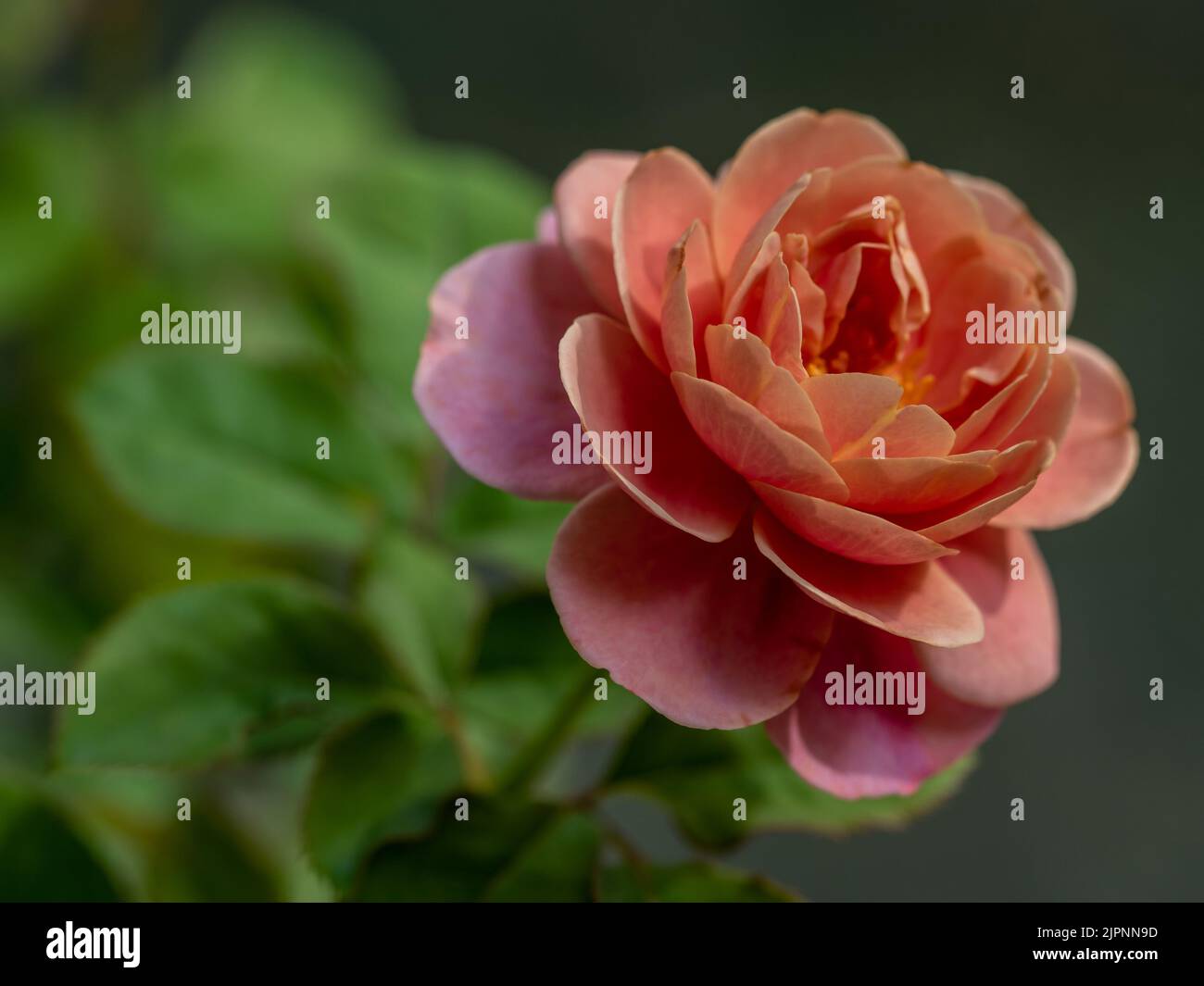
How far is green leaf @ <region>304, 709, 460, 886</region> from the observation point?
14.9 inches

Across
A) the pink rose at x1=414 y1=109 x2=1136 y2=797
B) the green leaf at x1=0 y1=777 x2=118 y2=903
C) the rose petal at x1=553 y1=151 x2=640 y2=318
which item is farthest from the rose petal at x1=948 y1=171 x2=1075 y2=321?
the green leaf at x1=0 y1=777 x2=118 y2=903

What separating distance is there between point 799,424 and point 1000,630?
0.30 feet

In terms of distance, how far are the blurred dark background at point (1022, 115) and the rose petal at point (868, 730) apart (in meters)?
0.74

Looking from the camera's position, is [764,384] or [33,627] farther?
[33,627]

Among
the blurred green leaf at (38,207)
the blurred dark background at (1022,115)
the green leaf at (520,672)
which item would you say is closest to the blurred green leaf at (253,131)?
the blurred green leaf at (38,207)

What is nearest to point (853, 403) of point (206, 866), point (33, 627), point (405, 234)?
point (405, 234)

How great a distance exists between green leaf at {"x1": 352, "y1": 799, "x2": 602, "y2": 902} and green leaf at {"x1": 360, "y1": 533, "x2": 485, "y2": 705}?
7 centimetres

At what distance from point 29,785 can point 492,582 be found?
0.63 metres

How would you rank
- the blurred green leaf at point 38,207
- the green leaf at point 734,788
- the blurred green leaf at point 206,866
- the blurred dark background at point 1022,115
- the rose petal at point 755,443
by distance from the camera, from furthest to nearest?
1. the blurred dark background at point 1022,115
2. the blurred green leaf at point 38,207
3. the blurred green leaf at point 206,866
4. the green leaf at point 734,788
5. the rose petal at point 755,443

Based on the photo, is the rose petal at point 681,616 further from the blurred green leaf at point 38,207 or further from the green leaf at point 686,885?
the blurred green leaf at point 38,207

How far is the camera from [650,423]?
321 millimetres

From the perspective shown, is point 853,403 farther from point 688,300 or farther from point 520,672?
point 520,672

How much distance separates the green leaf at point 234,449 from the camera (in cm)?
43

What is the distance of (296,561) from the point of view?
70 cm
